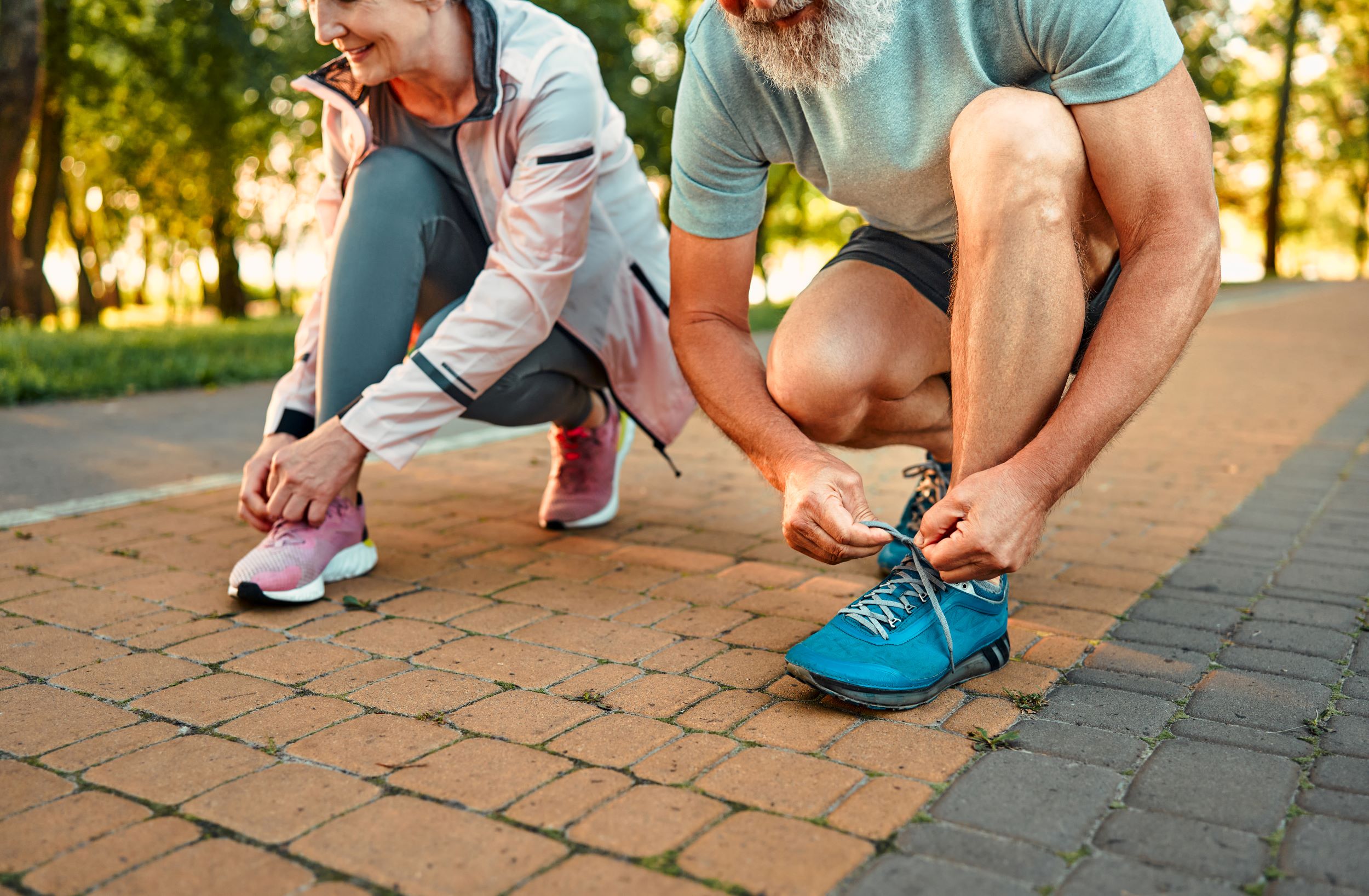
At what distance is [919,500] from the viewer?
2.66m

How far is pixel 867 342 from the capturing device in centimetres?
232

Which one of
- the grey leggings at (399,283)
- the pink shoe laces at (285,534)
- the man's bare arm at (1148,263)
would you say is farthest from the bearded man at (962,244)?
the pink shoe laces at (285,534)

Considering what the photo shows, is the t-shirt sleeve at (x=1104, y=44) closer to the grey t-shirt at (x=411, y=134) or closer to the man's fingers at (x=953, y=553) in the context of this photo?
the man's fingers at (x=953, y=553)

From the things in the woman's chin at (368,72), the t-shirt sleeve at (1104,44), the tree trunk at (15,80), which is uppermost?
the tree trunk at (15,80)

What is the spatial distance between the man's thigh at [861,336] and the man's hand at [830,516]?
1.21 feet

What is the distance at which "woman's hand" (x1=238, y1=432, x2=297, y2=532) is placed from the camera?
95.5 inches

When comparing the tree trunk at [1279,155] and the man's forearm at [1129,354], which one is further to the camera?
the tree trunk at [1279,155]

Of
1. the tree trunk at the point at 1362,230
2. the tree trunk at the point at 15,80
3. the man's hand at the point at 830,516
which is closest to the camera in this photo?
the man's hand at the point at 830,516

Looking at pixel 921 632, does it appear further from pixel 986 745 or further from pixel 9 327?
pixel 9 327

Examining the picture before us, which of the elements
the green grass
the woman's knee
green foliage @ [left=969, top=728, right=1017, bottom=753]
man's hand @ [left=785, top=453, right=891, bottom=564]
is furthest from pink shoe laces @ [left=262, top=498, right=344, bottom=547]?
the green grass

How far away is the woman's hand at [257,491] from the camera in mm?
2426

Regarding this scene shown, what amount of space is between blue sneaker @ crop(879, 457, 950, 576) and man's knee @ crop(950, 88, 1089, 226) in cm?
83

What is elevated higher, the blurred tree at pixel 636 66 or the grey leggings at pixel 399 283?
the blurred tree at pixel 636 66

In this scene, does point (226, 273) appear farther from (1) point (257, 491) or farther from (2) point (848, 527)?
(2) point (848, 527)
